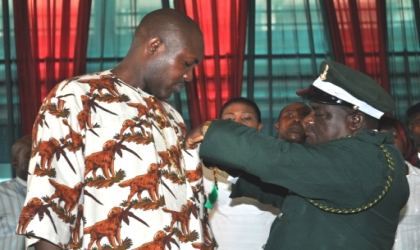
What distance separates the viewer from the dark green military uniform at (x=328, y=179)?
2.15 meters

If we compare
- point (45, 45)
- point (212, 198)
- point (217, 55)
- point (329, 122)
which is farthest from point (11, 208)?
point (217, 55)

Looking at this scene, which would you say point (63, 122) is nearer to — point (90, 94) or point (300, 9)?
point (90, 94)

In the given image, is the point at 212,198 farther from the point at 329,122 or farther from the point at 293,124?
the point at 293,124

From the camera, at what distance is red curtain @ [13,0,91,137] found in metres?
6.29

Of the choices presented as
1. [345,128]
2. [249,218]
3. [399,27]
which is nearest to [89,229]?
[345,128]

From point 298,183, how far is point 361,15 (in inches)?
187

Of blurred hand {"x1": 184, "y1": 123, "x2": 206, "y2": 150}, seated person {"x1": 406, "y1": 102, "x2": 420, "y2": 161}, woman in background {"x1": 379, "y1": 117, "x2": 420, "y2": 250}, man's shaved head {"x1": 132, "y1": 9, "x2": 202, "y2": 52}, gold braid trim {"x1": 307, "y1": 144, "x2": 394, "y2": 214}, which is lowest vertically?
woman in background {"x1": 379, "y1": 117, "x2": 420, "y2": 250}

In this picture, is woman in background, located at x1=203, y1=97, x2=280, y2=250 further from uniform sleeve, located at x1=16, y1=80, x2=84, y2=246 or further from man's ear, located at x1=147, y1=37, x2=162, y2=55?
uniform sleeve, located at x1=16, y1=80, x2=84, y2=246

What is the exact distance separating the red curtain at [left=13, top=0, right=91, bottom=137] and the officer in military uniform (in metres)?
4.25

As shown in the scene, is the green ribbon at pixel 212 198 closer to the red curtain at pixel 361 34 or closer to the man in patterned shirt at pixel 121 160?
the man in patterned shirt at pixel 121 160

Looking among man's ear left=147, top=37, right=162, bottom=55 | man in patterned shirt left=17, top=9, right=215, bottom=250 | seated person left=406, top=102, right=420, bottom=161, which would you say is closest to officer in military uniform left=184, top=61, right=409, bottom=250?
man in patterned shirt left=17, top=9, right=215, bottom=250

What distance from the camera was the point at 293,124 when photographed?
14.8ft

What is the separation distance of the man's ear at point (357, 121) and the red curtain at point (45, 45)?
14.2 ft

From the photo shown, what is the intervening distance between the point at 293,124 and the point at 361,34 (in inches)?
95.2
